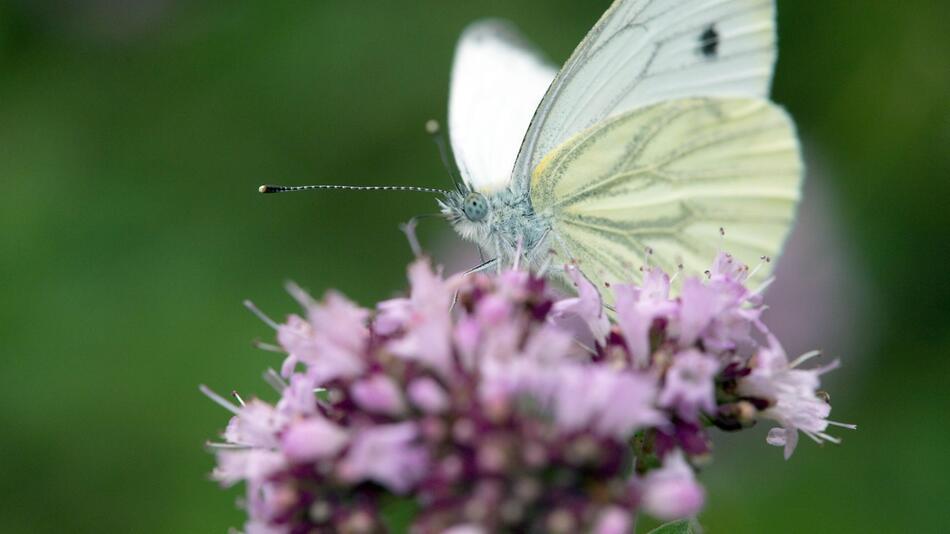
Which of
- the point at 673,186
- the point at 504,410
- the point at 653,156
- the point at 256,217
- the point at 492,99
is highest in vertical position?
the point at 256,217

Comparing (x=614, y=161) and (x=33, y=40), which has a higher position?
(x=33, y=40)

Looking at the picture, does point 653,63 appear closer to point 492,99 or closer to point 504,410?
point 492,99

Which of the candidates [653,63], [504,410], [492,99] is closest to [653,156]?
[653,63]

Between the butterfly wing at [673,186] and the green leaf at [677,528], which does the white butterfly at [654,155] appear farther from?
the green leaf at [677,528]

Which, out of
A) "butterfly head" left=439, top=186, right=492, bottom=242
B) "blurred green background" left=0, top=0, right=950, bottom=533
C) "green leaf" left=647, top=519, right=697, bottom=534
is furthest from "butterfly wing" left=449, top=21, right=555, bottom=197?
"blurred green background" left=0, top=0, right=950, bottom=533

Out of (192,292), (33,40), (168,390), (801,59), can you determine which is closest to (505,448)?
(168,390)

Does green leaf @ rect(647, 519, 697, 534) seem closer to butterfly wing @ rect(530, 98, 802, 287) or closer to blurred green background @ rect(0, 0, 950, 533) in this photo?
butterfly wing @ rect(530, 98, 802, 287)

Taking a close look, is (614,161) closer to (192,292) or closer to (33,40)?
(192,292)

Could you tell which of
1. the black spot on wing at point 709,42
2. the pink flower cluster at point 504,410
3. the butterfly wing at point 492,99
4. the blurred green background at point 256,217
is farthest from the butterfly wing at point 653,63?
the blurred green background at point 256,217
